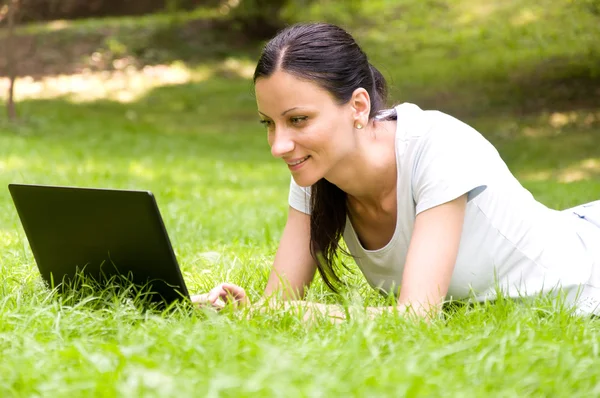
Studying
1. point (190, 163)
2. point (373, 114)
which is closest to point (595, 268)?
point (373, 114)

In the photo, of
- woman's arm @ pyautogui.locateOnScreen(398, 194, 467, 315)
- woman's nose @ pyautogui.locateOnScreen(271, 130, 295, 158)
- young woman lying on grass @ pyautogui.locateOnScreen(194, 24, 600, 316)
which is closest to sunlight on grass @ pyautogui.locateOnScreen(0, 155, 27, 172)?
young woman lying on grass @ pyautogui.locateOnScreen(194, 24, 600, 316)

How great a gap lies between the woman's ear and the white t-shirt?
144 mm

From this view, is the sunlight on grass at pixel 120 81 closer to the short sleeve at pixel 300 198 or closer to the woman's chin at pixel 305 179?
the short sleeve at pixel 300 198

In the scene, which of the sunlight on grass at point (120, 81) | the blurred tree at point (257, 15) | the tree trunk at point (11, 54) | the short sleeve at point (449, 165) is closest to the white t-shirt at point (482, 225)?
the short sleeve at point (449, 165)

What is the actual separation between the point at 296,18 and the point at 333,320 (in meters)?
14.8

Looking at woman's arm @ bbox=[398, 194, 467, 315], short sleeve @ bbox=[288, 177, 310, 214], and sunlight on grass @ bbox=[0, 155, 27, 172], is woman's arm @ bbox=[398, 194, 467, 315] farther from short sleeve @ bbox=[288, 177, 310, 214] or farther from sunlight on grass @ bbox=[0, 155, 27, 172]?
sunlight on grass @ bbox=[0, 155, 27, 172]

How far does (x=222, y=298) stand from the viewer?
304cm

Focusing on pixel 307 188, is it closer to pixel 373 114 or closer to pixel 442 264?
pixel 373 114

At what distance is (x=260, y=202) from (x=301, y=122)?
4.41m

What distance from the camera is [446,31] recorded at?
1803 centimetres

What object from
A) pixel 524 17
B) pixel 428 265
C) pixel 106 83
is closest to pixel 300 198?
pixel 428 265

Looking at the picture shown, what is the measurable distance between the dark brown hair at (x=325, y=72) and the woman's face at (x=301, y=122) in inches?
1.5

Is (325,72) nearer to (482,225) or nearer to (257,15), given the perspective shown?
(482,225)

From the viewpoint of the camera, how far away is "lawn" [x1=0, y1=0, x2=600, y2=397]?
2168 mm
